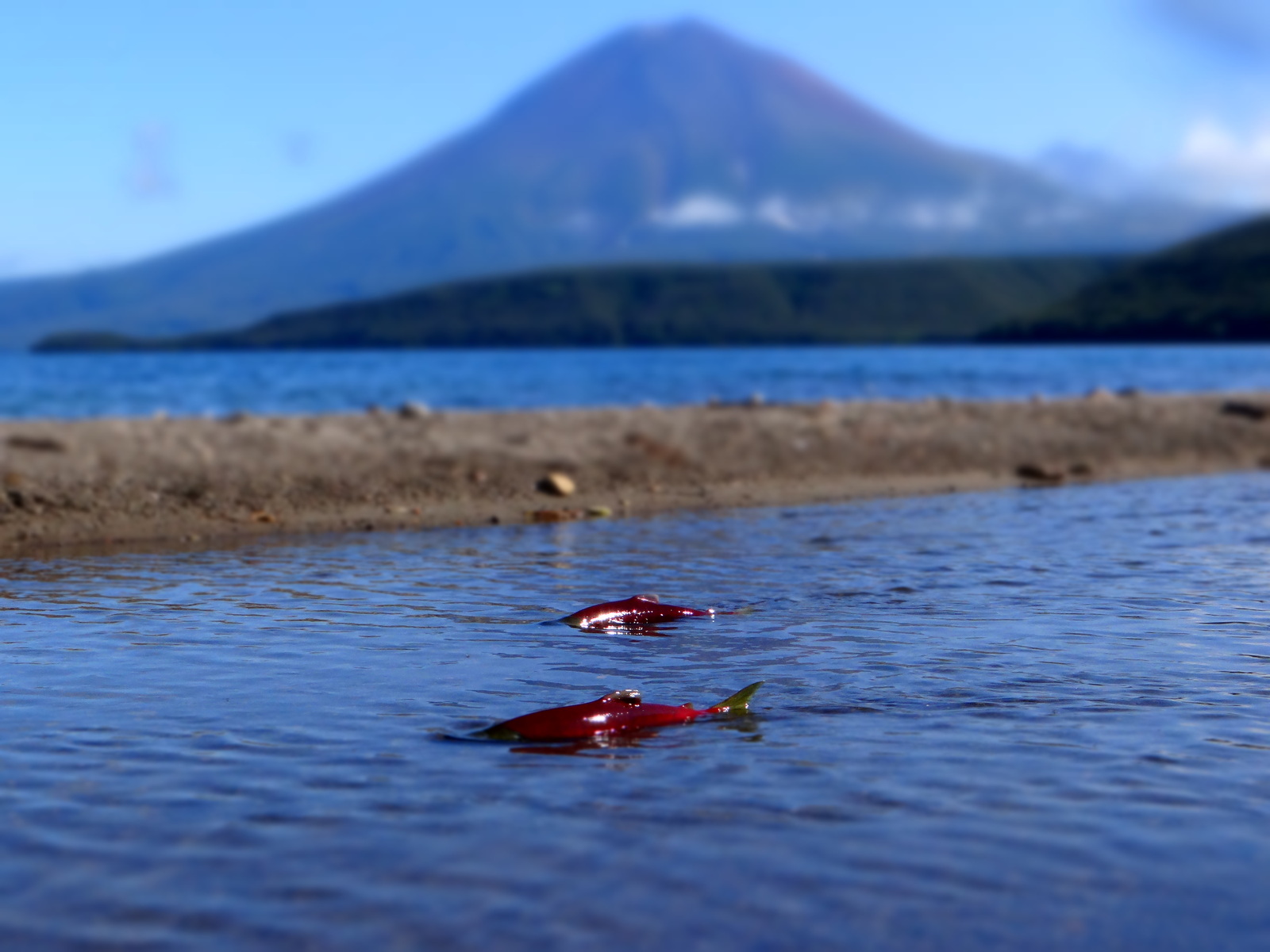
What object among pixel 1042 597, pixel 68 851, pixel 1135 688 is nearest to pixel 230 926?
pixel 68 851

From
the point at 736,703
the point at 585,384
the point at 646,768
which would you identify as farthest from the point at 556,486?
the point at 585,384

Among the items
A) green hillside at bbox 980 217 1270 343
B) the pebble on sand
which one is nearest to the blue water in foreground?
the pebble on sand

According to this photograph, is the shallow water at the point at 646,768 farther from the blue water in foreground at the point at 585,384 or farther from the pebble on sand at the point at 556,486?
the blue water in foreground at the point at 585,384

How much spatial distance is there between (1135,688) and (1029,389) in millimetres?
40436

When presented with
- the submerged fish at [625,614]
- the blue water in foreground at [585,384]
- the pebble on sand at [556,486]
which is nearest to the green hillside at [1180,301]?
the blue water in foreground at [585,384]

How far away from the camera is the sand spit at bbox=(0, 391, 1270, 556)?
1408cm

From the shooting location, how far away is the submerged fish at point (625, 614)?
891 cm

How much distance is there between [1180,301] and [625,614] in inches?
5604

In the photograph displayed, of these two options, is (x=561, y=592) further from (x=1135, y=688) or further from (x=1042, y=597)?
(x=1135, y=688)

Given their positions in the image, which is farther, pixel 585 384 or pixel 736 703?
pixel 585 384

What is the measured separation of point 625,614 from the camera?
8945 millimetres

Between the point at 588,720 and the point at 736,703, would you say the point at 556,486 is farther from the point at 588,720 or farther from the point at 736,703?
the point at 588,720

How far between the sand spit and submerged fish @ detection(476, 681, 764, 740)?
7.95 m

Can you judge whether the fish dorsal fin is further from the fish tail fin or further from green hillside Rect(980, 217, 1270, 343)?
green hillside Rect(980, 217, 1270, 343)
